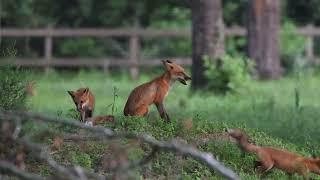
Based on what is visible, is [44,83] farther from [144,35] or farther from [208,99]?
[208,99]

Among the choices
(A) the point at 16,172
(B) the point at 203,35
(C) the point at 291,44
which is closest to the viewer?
(A) the point at 16,172

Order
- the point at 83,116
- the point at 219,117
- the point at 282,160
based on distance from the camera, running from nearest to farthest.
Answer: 1. the point at 282,160
2. the point at 83,116
3. the point at 219,117

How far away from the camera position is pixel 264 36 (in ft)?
94.8

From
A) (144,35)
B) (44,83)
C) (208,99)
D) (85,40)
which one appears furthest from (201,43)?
(85,40)

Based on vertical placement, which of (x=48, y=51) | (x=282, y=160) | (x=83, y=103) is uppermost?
(x=83, y=103)

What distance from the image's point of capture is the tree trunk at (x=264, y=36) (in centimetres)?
2853

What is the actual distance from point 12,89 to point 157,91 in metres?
1.71

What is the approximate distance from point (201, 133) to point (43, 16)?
29.7 m

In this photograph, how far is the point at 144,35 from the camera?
110ft

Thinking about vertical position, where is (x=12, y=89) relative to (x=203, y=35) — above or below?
above

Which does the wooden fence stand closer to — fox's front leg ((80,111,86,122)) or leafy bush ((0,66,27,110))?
fox's front leg ((80,111,86,122))

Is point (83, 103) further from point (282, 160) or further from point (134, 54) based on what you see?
point (134, 54)

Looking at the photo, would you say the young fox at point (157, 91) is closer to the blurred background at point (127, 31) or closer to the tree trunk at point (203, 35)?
the tree trunk at point (203, 35)

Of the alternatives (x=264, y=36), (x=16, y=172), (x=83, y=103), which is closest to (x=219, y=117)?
(x=83, y=103)
